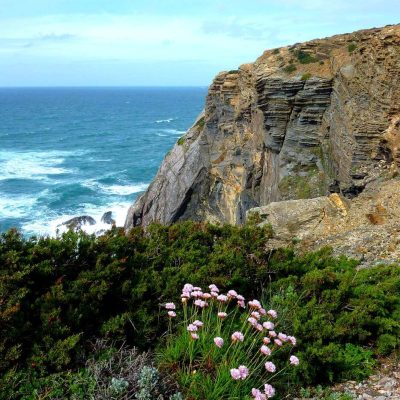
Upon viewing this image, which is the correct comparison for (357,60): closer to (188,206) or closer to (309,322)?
(188,206)

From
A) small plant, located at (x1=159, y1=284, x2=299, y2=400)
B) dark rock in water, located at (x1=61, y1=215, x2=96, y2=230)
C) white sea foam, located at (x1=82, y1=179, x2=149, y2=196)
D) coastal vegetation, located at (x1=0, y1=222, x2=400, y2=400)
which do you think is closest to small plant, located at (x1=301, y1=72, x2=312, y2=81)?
coastal vegetation, located at (x1=0, y1=222, x2=400, y2=400)

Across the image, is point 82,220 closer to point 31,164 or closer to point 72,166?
point 72,166

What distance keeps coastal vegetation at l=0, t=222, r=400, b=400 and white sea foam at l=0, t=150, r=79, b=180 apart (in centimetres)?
6300

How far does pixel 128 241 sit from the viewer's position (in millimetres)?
8938

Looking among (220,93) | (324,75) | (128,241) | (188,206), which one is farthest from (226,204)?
(128,241)

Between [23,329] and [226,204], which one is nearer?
[23,329]

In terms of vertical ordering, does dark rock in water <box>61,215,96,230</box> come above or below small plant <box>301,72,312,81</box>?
below

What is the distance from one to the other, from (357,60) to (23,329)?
2420 cm

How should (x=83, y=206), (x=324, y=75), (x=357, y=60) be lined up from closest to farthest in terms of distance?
(x=357, y=60) → (x=324, y=75) → (x=83, y=206)

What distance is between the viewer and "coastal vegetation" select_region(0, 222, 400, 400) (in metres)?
5.68

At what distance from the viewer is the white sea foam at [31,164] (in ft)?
228

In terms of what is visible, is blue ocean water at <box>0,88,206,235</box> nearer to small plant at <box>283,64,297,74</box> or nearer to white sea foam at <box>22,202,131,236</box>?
white sea foam at <box>22,202,131,236</box>

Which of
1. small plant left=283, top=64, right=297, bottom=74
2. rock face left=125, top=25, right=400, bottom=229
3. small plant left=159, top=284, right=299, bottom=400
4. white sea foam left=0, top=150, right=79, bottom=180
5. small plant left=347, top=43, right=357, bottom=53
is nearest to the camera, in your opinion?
small plant left=159, top=284, right=299, bottom=400

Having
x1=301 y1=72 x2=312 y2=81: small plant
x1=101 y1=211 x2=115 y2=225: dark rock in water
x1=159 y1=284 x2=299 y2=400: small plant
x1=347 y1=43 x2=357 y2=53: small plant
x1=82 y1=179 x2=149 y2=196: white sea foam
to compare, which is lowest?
x1=101 y1=211 x2=115 y2=225: dark rock in water
